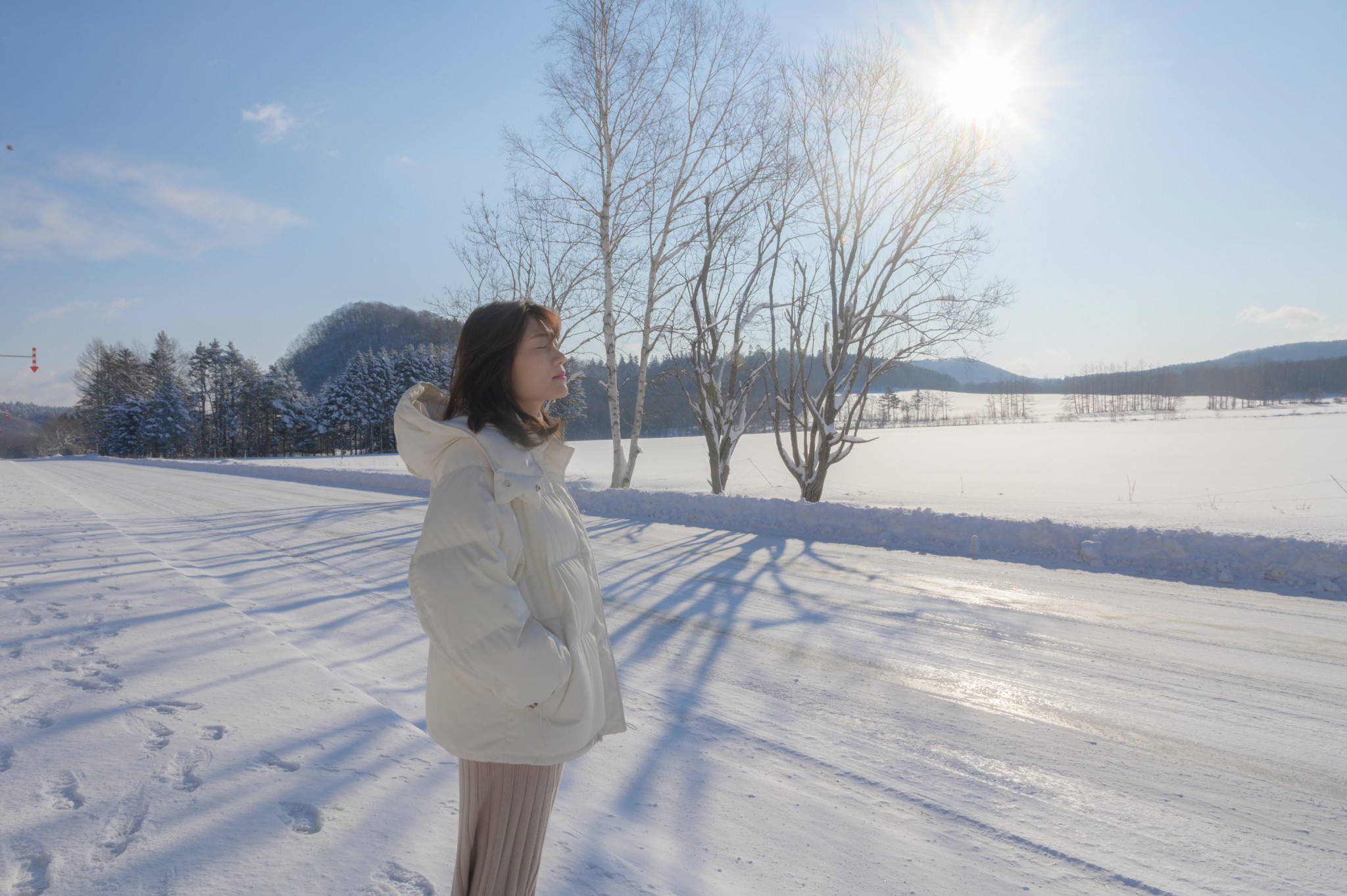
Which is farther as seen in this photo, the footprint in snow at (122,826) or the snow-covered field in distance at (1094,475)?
the snow-covered field in distance at (1094,475)

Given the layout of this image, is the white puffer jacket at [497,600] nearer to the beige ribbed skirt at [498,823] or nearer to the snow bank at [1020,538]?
the beige ribbed skirt at [498,823]

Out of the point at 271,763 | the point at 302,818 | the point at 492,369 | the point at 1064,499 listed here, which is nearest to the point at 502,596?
the point at 492,369

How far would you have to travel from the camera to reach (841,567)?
7422mm

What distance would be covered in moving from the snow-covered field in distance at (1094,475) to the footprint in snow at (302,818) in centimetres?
817

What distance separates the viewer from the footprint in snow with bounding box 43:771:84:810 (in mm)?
2596

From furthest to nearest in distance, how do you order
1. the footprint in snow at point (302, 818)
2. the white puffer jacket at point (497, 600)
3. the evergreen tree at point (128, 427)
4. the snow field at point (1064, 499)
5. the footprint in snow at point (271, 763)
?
the evergreen tree at point (128, 427) < the snow field at point (1064, 499) < the footprint in snow at point (271, 763) < the footprint in snow at point (302, 818) < the white puffer jacket at point (497, 600)

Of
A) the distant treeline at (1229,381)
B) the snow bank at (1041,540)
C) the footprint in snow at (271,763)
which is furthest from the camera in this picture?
the distant treeline at (1229,381)

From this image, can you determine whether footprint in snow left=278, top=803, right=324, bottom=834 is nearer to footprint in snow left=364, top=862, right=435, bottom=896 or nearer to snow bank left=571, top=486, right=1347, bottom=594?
footprint in snow left=364, top=862, right=435, bottom=896

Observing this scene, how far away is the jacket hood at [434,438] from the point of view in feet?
4.99

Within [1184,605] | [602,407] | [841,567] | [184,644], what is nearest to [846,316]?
[841,567]

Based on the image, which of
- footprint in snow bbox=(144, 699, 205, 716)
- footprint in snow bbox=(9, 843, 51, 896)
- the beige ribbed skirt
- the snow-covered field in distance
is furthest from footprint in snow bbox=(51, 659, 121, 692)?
the snow-covered field in distance

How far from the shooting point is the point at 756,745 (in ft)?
11.1

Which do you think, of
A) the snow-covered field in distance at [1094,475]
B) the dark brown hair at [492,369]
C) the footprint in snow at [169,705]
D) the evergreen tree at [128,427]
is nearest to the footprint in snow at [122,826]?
the footprint in snow at [169,705]

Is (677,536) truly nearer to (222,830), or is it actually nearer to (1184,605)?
(1184,605)
